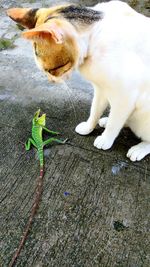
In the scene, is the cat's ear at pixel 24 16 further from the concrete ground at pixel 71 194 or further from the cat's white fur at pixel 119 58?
the concrete ground at pixel 71 194

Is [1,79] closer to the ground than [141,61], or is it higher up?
closer to the ground

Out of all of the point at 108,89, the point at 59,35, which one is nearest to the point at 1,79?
the point at 108,89

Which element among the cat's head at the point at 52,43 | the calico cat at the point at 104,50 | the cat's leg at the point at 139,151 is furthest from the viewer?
the cat's leg at the point at 139,151

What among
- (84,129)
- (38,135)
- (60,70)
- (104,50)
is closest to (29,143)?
(38,135)

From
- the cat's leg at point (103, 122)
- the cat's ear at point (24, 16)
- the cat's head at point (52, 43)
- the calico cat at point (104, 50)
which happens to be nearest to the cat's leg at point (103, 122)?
the cat's leg at point (103, 122)

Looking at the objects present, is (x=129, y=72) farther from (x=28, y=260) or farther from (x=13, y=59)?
(x=13, y=59)

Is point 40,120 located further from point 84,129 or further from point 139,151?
point 139,151

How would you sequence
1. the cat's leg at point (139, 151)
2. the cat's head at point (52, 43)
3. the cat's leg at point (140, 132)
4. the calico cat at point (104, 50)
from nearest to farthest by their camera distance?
the cat's head at point (52, 43), the calico cat at point (104, 50), the cat's leg at point (140, 132), the cat's leg at point (139, 151)
